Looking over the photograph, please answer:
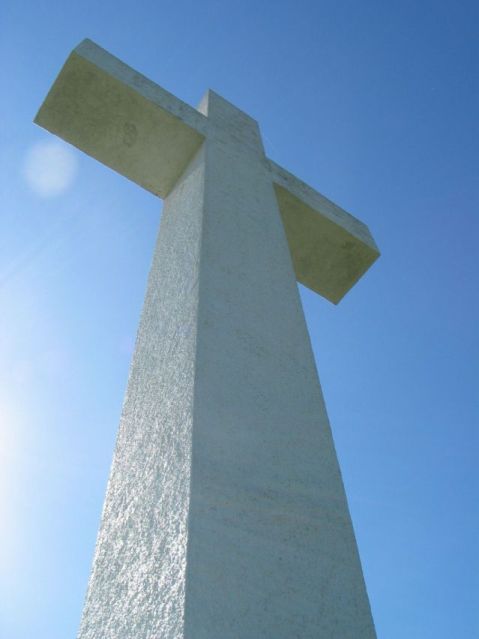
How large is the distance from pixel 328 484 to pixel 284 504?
0.21 metres

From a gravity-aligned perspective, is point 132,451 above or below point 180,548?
below

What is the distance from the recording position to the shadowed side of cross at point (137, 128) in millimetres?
3500

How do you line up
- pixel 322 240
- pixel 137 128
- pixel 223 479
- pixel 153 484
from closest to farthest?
pixel 223 479 < pixel 153 484 < pixel 137 128 < pixel 322 240

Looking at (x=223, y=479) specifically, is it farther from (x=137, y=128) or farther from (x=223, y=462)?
(x=137, y=128)

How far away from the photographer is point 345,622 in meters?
1.51

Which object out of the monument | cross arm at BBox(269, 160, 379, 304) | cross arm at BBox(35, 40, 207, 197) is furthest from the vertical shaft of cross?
cross arm at BBox(269, 160, 379, 304)

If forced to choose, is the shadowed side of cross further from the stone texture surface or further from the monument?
the stone texture surface

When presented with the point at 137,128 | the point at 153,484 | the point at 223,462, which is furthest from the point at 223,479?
the point at 137,128

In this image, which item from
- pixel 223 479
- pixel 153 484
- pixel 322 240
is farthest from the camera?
pixel 322 240

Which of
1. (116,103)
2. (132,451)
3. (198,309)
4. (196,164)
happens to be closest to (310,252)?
(196,164)

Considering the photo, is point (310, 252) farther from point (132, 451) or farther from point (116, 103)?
point (132, 451)

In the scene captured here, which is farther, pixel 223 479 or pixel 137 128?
pixel 137 128

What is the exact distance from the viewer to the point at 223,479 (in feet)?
5.17

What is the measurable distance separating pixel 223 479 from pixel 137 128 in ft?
8.55
